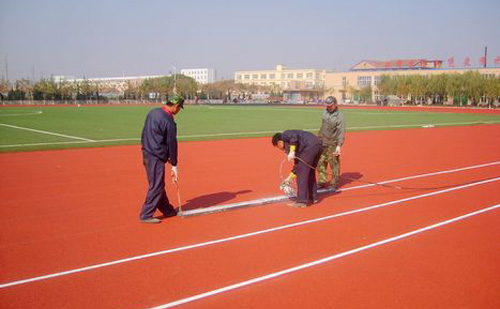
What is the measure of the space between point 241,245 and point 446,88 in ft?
308

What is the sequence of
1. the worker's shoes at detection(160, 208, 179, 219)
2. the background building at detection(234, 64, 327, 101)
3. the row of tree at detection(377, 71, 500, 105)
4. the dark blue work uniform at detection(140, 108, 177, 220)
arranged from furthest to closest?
the background building at detection(234, 64, 327, 101) → the row of tree at detection(377, 71, 500, 105) → the worker's shoes at detection(160, 208, 179, 219) → the dark blue work uniform at detection(140, 108, 177, 220)

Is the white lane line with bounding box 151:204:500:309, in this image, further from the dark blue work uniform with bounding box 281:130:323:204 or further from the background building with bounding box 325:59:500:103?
the background building with bounding box 325:59:500:103

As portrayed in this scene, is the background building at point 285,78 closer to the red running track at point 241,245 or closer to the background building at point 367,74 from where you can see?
the background building at point 367,74

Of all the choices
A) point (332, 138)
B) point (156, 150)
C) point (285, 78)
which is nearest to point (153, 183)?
point (156, 150)

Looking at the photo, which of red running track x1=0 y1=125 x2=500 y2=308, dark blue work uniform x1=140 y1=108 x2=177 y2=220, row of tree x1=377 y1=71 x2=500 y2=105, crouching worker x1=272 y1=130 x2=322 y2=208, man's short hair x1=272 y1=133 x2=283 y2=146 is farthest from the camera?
row of tree x1=377 y1=71 x2=500 y2=105

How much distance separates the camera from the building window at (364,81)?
124m

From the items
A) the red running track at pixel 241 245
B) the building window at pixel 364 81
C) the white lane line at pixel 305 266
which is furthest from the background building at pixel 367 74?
the white lane line at pixel 305 266

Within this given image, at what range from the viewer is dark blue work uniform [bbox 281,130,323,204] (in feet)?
28.1

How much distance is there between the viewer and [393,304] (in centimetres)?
472

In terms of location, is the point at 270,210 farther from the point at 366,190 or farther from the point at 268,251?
the point at 366,190

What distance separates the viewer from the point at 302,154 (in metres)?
8.61

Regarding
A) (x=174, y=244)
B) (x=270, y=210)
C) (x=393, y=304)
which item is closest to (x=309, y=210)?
(x=270, y=210)

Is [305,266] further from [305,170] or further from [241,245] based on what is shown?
[305,170]

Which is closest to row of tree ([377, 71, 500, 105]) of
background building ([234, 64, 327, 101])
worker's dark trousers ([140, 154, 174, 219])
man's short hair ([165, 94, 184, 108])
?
background building ([234, 64, 327, 101])
